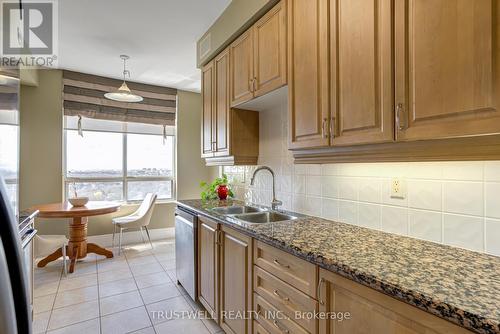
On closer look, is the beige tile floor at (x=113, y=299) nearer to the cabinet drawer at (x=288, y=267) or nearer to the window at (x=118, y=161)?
the cabinet drawer at (x=288, y=267)

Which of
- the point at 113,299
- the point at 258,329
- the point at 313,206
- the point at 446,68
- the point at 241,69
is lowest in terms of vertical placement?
A: the point at 113,299

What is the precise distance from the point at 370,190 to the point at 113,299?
251cm

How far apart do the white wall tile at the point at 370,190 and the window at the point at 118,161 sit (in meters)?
3.87

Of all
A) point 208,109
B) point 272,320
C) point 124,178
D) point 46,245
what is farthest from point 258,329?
point 124,178

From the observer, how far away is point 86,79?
13.0 ft

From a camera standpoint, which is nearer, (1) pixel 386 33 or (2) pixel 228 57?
(1) pixel 386 33

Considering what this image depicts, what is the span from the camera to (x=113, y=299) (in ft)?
8.11

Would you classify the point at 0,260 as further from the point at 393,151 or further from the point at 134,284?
the point at 134,284

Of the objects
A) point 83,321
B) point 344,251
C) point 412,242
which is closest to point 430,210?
point 412,242

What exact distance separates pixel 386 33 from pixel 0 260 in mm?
1496

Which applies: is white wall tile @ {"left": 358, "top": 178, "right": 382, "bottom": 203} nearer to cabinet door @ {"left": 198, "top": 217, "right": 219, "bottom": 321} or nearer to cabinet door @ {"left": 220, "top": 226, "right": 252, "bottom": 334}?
cabinet door @ {"left": 220, "top": 226, "right": 252, "bottom": 334}

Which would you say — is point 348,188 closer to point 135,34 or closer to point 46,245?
point 135,34

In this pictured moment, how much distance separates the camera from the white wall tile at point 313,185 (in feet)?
6.29

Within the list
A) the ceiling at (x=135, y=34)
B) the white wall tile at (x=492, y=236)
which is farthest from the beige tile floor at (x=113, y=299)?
the ceiling at (x=135, y=34)
